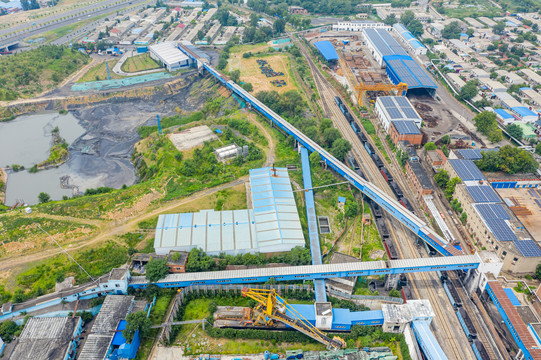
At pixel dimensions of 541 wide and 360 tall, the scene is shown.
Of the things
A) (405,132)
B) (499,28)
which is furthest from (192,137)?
(499,28)

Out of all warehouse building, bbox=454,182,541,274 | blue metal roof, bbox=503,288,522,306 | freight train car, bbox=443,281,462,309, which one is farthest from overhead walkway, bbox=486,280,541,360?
warehouse building, bbox=454,182,541,274

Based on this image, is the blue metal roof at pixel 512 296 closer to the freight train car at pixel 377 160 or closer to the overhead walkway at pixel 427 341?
the overhead walkway at pixel 427 341

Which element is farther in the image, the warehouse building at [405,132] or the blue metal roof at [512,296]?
the warehouse building at [405,132]

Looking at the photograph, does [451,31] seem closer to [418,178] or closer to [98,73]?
[418,178]

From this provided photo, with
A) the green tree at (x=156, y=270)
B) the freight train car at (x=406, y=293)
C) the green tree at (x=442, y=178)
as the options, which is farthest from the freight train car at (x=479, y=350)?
the green tree at (x=156, y=270)

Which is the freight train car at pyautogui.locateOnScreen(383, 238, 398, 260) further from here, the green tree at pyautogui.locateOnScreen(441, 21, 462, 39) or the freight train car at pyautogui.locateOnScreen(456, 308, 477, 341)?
the green tree at pyautogui.locateOnScreen(441, 21, 462, 39)

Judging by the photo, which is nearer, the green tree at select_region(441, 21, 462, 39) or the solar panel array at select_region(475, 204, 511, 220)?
the solar panel array at select_region(475, 204, 511, 220)

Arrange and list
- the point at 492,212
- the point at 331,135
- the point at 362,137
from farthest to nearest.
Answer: the point at 362,137
the point at 331,135
the point at 492,212
